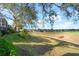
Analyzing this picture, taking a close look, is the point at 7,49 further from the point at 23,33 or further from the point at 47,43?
the point at 47,43

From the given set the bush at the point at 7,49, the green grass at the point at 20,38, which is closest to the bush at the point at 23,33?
the green grass at the point at 20,38

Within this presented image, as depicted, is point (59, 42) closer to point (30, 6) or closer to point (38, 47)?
point (38, 47)

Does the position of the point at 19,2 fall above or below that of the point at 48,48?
above

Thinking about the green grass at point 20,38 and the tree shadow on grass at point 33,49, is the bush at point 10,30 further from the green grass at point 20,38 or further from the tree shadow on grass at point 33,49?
the tree shadow on grass at point 33,49

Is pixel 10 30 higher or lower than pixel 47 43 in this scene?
higher

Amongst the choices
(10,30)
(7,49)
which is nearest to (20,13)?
(10,30)

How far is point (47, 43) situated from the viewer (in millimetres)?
1744

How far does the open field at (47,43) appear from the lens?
1734 millimetres

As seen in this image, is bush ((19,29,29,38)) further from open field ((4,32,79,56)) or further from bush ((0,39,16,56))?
bush ((0,39,16,56))

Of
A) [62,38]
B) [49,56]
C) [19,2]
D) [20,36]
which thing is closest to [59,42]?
[62,38]

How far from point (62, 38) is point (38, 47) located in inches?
9.5

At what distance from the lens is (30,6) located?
177 centimetres

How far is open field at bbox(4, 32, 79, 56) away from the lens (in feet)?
5.69

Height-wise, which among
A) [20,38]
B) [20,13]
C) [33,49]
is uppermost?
[20,13]
